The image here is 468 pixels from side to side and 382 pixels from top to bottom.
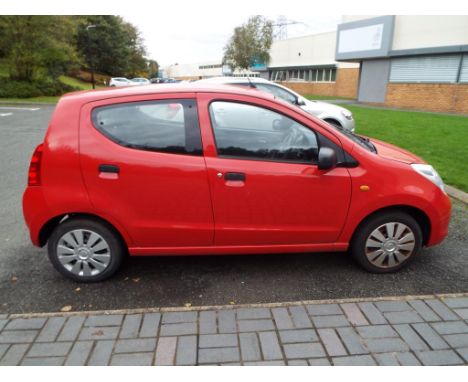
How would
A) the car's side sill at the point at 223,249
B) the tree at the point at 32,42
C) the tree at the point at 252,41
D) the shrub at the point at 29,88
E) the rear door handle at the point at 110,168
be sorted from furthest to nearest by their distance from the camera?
the tree at the point at 252,41
the shrub at the point at 29,88
the tree at the point at 32,42
the car's side sill at the point at 223,249
the rear door handle at the point at 110,168

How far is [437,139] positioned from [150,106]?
30.7 feet

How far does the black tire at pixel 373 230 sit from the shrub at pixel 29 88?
87.4 feet

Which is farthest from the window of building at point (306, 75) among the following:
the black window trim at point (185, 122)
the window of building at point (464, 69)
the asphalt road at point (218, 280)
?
the black window trim at point (185, 122)

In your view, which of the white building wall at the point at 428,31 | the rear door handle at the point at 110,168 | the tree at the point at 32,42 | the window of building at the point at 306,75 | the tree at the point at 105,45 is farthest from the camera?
the tree at the point at 105,45

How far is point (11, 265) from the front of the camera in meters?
3.43

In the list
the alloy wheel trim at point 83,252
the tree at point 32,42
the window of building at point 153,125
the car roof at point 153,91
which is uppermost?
the tree at point 32,42

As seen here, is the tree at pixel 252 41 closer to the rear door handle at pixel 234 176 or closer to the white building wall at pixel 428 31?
the white building wall at pixel 428 31

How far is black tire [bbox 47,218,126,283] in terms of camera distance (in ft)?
9.89

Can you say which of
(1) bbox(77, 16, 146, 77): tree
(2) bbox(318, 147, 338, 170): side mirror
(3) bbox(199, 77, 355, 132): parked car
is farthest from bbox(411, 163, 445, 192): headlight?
(1) bbox(77, 16, 146, 77): tree

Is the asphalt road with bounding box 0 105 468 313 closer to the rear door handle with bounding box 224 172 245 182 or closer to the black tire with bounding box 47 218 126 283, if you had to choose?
the black tire with bounding box 47 218 126 283

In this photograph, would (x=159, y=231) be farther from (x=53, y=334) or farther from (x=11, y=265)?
(x=11, y=265)

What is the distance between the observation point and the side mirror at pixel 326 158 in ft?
9.37

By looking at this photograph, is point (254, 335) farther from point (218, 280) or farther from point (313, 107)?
point (313, 107)

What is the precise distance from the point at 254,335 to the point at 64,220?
1.87 m
